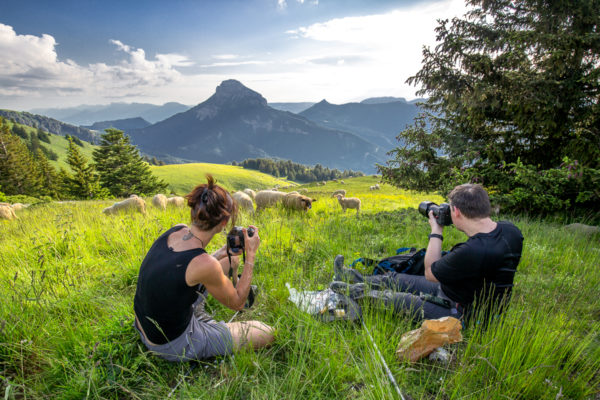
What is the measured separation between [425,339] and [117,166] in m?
58.3

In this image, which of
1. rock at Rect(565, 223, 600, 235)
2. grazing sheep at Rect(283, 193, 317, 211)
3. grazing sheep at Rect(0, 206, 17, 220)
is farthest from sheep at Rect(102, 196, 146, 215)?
rock at Rect(565, 223, 600, 235)

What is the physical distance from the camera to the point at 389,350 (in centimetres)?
245

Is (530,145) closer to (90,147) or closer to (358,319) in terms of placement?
(358,319)

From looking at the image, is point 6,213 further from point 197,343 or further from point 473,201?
point 473,201

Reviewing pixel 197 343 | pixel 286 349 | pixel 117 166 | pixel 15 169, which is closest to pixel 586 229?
pixel 286 349

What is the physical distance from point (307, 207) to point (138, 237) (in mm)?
6335

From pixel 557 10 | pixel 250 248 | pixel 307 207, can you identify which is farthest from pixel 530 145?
pixel 250 248

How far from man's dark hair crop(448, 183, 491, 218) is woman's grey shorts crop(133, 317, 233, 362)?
9.48 ft

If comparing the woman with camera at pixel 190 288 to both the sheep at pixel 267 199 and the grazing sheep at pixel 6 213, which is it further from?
the grazing sheep at pixel 6 213

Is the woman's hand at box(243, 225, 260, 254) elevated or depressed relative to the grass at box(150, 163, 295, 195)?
elevated

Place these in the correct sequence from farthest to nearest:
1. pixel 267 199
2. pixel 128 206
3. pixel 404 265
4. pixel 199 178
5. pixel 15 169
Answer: pixel 199 178, pixel 15 169, pixel 267 199, pixel 128 206, pixel 404 265

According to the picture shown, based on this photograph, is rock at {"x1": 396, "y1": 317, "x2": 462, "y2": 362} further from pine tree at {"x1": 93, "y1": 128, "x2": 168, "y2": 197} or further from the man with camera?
pine tree at {"x1": 93, "y1": 128, "x2": 168, "y2": 197}

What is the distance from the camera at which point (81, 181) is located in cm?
4478

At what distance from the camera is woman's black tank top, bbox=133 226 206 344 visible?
2309 mm
